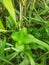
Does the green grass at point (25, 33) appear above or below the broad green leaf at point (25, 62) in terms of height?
above

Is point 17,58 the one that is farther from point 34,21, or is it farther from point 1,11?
point 1,11

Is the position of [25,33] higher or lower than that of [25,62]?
higher

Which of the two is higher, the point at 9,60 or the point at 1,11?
the point at 1,11

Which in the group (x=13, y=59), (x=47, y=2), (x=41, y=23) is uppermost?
(x=47, y=2)

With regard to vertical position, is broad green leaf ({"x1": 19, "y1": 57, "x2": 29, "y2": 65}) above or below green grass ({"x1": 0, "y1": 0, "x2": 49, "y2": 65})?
below

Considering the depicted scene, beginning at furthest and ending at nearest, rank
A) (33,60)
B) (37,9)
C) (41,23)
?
(37,9) → (41,23) → (33,60)

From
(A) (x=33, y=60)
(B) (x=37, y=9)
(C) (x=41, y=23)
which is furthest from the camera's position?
(B) (x=37, y=9)

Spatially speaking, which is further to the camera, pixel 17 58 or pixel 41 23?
pixel 41 23

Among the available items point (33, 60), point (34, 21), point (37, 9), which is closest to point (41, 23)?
point (34, 21)
